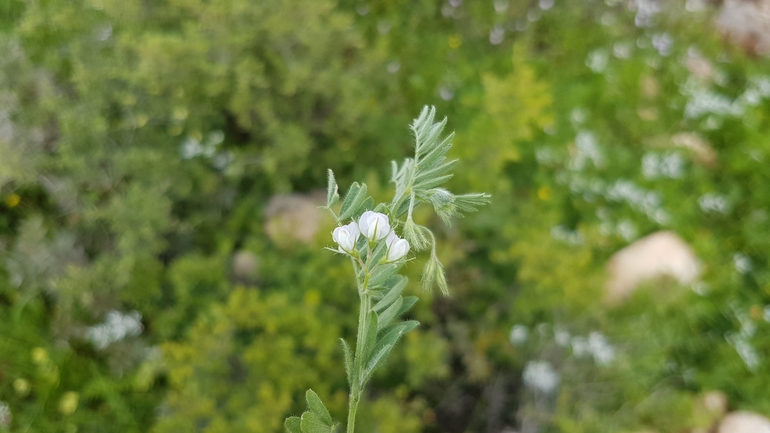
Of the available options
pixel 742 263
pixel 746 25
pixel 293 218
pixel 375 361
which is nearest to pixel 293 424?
pixel 375 361

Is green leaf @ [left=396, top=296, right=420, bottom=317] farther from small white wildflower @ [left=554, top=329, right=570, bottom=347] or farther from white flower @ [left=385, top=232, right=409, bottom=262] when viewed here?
small white wildflower @ [left=554, top=329, right=570, bottom=347]

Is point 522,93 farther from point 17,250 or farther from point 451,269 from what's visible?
point 17,250

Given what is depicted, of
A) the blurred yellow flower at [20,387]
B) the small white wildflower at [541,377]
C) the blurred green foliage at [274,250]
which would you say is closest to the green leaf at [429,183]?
the blurred green foliage at [274,250]

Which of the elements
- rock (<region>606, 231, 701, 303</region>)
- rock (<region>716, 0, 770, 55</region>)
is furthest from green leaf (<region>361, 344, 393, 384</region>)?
rock (<region>716, 0, 770, 55</region>)

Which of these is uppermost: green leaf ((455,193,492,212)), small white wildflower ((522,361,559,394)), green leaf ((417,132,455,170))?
green leaf ((417,132,455,170))

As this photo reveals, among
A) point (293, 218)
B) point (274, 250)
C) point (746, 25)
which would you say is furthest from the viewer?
point (746, 25)

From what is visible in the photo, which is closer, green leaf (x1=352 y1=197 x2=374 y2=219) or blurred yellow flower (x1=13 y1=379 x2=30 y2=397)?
green leaf (x1=352 y1=197 x2=374 y2=219)

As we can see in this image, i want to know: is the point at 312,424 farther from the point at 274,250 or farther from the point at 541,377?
the point at 274,250
